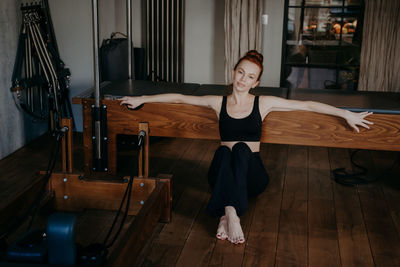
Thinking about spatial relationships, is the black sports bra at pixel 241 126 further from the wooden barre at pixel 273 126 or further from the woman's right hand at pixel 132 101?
the woman's right hand at pixel 132 101

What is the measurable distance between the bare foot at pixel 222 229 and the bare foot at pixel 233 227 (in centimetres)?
4

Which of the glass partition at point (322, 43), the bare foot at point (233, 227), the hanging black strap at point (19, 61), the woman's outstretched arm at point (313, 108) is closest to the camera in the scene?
the bare foot at point (233, 227)

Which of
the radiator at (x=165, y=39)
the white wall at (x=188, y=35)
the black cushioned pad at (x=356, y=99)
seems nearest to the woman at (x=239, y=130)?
the black cushioned pad at (x=356, y=99)

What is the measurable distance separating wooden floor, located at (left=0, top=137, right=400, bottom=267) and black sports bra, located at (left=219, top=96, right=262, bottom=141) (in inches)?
17.3

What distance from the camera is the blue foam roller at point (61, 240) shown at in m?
1.81

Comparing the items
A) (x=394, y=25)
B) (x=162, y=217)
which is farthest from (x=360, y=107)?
(x=394, y=25)

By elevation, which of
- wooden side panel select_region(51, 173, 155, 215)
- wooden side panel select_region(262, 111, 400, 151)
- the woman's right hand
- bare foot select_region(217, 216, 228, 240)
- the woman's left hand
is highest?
the woman's right hand

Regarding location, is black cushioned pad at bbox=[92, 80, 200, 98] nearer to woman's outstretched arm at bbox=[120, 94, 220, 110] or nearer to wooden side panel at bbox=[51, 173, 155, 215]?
woman's outstretched arm at bbox=[120, 94, 220, 110]

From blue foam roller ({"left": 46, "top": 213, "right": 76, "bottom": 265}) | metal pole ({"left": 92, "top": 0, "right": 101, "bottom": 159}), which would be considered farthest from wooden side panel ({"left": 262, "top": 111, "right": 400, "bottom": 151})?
blue foam roller ({"left": 46, "top": 213, "right": 76, "bottom": 265})

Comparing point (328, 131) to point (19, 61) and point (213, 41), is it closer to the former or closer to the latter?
point (213, 41)

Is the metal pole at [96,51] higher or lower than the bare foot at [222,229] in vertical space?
higher

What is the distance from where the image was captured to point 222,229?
2.63 meters

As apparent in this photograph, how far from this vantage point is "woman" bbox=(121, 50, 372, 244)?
2.69m

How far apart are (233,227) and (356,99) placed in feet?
3.98
